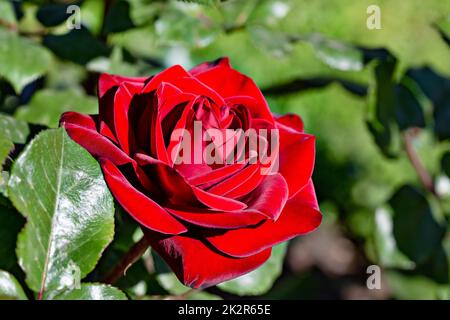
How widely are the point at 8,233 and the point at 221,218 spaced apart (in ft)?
0.77

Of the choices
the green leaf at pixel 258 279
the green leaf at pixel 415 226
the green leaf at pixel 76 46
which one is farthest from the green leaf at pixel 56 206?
the green leaf at pixel 415 226

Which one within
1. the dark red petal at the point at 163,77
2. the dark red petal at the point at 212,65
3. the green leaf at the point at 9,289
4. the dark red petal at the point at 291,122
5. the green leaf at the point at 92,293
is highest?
the dark red petal at the point at 163,77

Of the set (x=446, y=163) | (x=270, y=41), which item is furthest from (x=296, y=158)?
(x=446, y=163)

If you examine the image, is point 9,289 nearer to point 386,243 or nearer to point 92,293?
point 92,293

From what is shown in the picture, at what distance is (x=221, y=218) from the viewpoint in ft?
1.88

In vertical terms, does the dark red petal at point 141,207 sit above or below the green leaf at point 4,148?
below

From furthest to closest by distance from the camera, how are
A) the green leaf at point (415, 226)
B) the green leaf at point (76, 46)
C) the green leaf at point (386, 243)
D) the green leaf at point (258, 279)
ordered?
the green leaf at point (386, 243)
the green leaf at point (415, 226)
the green leaf at point (76, 46)
the green leaf at point (258, 279)

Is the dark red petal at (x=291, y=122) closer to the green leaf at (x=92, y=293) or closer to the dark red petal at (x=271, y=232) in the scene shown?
the dark red petal at (x=271, y=232)

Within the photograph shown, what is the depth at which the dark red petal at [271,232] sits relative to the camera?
585mm

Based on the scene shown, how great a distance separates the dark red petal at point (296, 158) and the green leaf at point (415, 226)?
0.63 meters

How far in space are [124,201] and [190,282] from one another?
0.09 m
